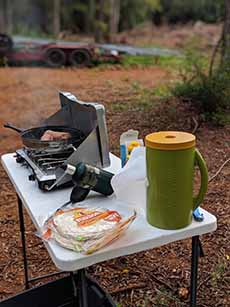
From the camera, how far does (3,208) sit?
274 cm

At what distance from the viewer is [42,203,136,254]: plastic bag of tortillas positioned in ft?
3.39

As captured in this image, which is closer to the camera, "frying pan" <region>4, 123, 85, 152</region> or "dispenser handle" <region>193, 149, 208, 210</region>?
"dispenser handle" <region>193, 149, 208, 210</region>

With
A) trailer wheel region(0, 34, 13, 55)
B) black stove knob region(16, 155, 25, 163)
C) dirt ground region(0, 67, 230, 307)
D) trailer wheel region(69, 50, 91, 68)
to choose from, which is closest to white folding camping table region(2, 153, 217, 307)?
black stove knob region(16, 155, 25, 163)

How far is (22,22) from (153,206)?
16.2 metres

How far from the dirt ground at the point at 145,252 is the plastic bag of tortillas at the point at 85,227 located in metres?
0.80

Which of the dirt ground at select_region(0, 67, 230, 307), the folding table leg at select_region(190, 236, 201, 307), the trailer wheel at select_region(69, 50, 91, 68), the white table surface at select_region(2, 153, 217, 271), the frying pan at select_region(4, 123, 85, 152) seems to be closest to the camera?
the white table surface at select_region(2, 153, 217, 271)

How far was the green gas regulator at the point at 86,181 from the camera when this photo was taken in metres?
1.21

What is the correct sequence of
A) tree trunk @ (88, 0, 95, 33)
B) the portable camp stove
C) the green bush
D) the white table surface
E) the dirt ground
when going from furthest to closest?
tree trunk @ (88, 0, 95, 33) → the green bush → the dirt ground → the portable camp stove → the white table surface

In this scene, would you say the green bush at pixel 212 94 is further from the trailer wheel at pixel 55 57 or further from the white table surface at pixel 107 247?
the trailer wheel at pixel 55 57

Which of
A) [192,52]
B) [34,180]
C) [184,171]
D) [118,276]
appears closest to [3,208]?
[118,276]

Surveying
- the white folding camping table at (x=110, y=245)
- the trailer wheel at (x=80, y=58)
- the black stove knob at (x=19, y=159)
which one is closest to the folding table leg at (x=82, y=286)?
the white folding camping table at (x=110, y=245)

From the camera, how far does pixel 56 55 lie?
802 cm

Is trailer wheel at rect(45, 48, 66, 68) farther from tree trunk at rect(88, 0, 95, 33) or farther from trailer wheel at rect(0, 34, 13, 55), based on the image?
tree trunk at rect(88, 0, 95, 33)

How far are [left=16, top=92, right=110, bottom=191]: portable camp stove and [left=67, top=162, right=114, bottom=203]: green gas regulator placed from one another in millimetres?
73
